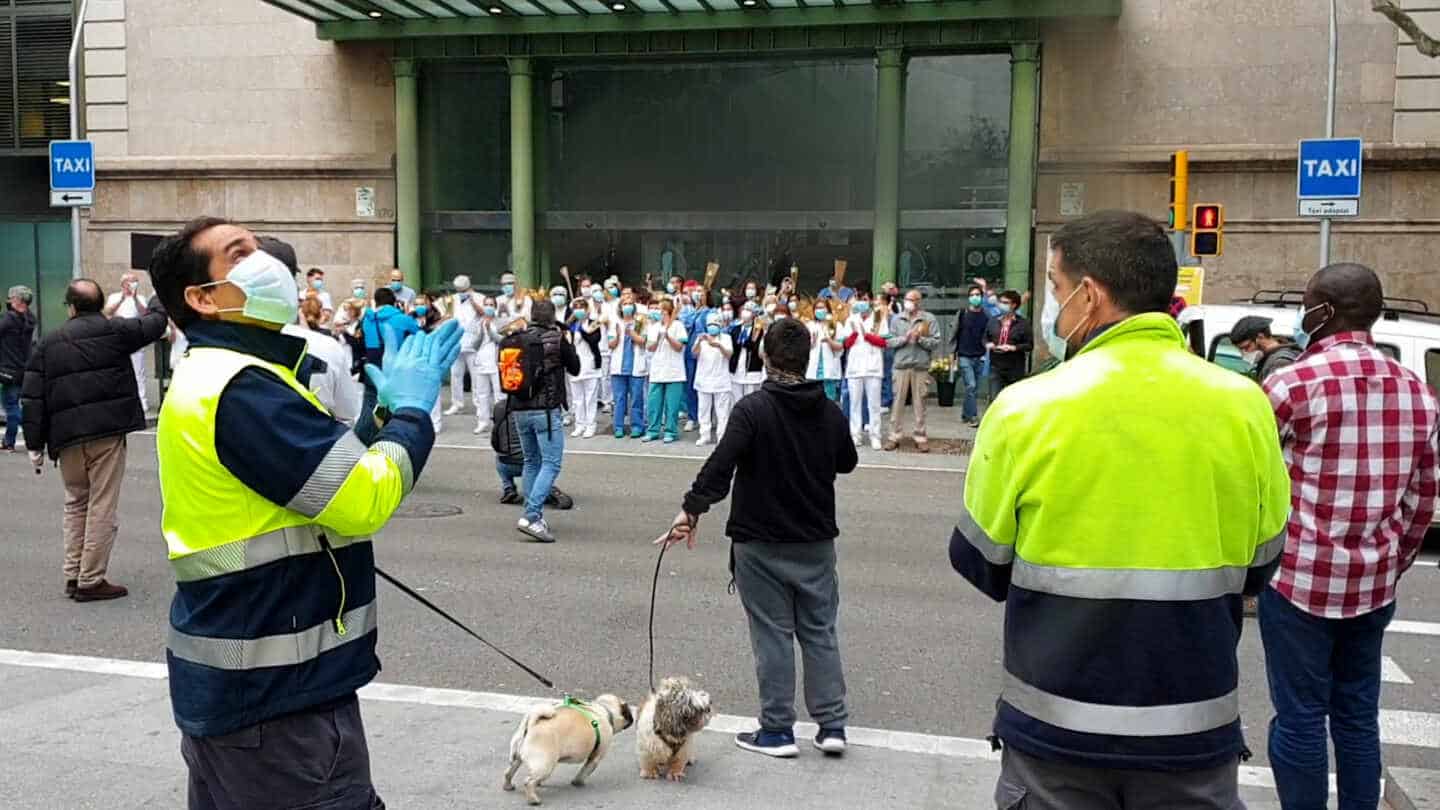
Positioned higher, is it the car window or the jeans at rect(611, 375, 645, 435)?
the car window

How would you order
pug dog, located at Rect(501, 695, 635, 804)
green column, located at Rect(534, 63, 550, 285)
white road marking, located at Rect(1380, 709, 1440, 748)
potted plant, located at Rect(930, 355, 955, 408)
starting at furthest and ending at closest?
green column, located at Rect(534, 63, 550, 285), potted plant, located at Rect(930, 355, 955, 408), white road marking, located at Rect(1380, 709, 1440, 748), pug dog, located at Rect(501, 695, 635, 804)

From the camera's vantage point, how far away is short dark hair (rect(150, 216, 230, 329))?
3.29 meters

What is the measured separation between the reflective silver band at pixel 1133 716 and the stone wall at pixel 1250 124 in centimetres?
1929

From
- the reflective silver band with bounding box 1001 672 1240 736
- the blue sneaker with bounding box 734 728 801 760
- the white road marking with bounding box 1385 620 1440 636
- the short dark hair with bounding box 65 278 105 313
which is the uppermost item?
the short dark hair with bounding box 65 278 105 313

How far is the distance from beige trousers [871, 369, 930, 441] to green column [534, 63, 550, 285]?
9773 mm

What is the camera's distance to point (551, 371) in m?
11.0

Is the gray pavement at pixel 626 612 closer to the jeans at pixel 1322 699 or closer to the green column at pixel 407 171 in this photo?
the jeans at pixel 1322 699

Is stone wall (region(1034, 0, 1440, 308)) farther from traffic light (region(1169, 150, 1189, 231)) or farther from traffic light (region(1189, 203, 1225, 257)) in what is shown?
traffic light (region(1189, 203, 1225, 257))

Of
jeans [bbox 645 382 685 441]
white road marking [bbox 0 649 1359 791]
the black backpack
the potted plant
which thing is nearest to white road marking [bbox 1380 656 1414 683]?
white road marking [bbox 0 649 1359 791]

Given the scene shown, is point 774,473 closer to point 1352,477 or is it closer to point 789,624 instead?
point 789,624

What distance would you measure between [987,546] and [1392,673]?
17.7 ft

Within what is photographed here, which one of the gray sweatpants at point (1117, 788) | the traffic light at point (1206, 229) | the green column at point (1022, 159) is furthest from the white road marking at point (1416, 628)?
the green column at point (1022, 159)

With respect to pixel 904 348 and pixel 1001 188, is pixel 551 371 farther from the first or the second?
pixel 1001 188

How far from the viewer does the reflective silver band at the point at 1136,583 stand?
9.10 ft
